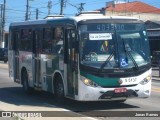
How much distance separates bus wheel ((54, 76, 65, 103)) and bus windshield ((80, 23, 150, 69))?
5.58 ft

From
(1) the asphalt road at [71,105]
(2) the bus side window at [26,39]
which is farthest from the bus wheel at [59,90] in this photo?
(2) the bus side window at [26,39]

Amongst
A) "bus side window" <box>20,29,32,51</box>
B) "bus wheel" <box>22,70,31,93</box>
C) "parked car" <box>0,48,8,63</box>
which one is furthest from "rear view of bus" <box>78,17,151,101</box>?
"parked car" <box>0,48,8,63</box>

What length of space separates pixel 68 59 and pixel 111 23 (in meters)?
1.65

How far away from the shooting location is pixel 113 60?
12.6 metres

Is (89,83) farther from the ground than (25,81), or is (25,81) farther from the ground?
(89,83)

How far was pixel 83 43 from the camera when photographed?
12688mm

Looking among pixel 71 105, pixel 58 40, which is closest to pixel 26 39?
pixel 58 40

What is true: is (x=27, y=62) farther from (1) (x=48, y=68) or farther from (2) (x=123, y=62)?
(2) (x=123, y=62)

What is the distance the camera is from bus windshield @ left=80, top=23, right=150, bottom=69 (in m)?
12.6

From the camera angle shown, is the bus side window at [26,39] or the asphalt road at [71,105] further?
the bus side window at [26,39]

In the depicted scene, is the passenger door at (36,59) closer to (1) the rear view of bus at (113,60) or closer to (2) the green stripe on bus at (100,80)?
(1) the rear view of bus at (113,60)

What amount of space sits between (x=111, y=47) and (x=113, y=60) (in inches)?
15.4

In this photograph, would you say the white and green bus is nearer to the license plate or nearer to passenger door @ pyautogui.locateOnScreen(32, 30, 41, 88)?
the license plate

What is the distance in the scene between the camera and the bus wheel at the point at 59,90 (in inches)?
548
